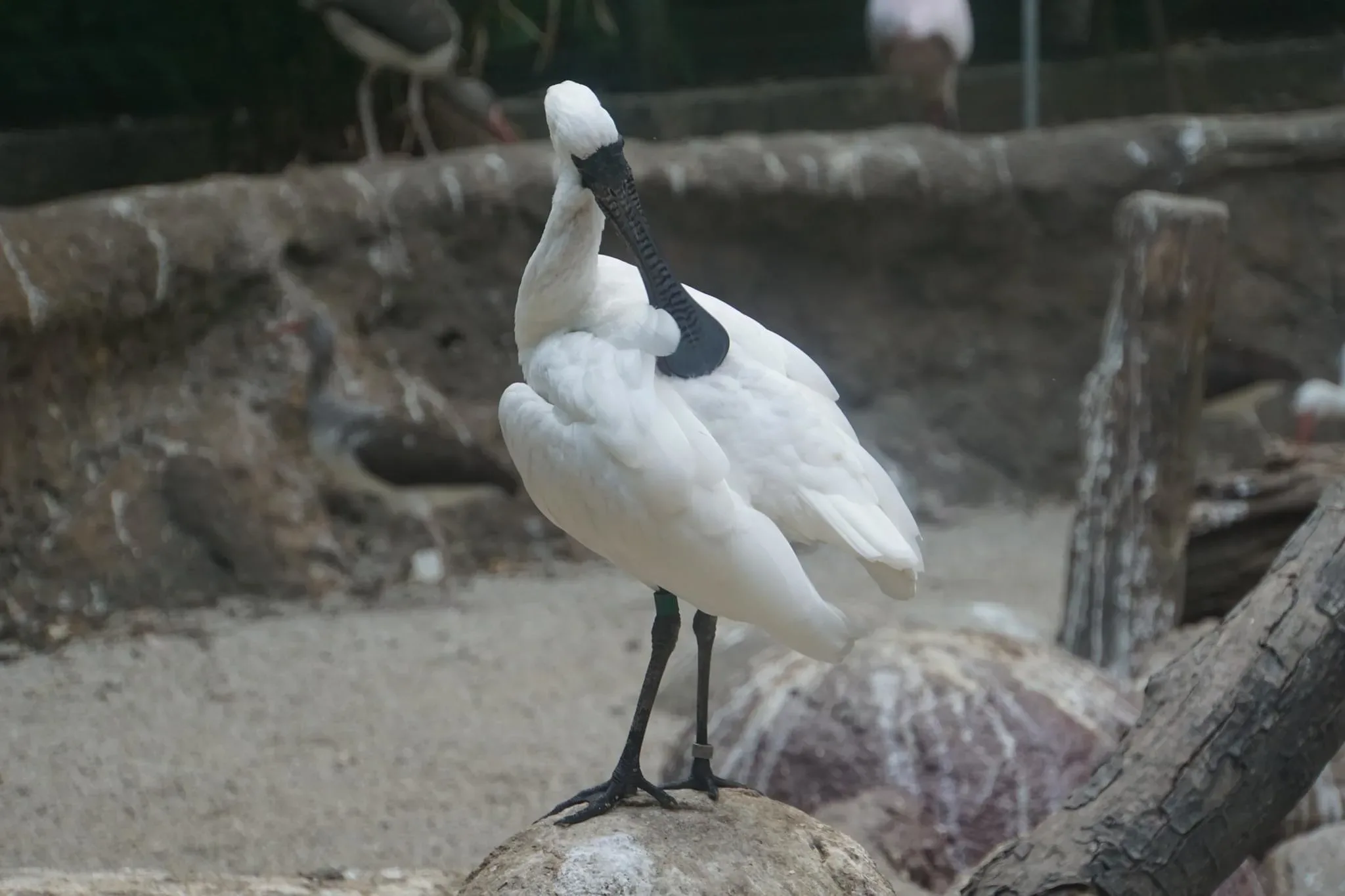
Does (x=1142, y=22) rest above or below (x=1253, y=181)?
above

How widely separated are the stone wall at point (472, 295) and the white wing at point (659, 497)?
2.75 meters

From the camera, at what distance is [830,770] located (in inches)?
115

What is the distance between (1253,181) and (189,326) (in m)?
4.00

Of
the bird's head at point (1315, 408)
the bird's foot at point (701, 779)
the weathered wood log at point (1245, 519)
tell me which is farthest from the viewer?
the bird's head at point (1315, 408)

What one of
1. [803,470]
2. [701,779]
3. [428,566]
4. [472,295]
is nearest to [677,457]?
[803,470]

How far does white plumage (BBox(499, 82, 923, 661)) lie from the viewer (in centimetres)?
174

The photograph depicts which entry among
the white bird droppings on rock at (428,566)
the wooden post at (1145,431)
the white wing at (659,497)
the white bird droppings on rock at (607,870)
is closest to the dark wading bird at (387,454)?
the white bird droppings on rock at (428,566)

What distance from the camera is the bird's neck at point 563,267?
1848mm

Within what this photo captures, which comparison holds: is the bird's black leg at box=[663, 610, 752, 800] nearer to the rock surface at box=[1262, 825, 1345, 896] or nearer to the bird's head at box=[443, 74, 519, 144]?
the rock surface at box=[1262, 825, 1345, 896]

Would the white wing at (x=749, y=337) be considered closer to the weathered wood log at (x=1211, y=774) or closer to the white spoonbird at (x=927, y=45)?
the weathered wood log at (x=1211, y=774)

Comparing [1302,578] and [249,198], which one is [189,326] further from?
[1302,578]

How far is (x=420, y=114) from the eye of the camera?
583 cm

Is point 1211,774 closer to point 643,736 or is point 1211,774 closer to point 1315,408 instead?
point 643,736

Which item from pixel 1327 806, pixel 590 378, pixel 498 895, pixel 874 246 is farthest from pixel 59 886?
pixel 874 246
